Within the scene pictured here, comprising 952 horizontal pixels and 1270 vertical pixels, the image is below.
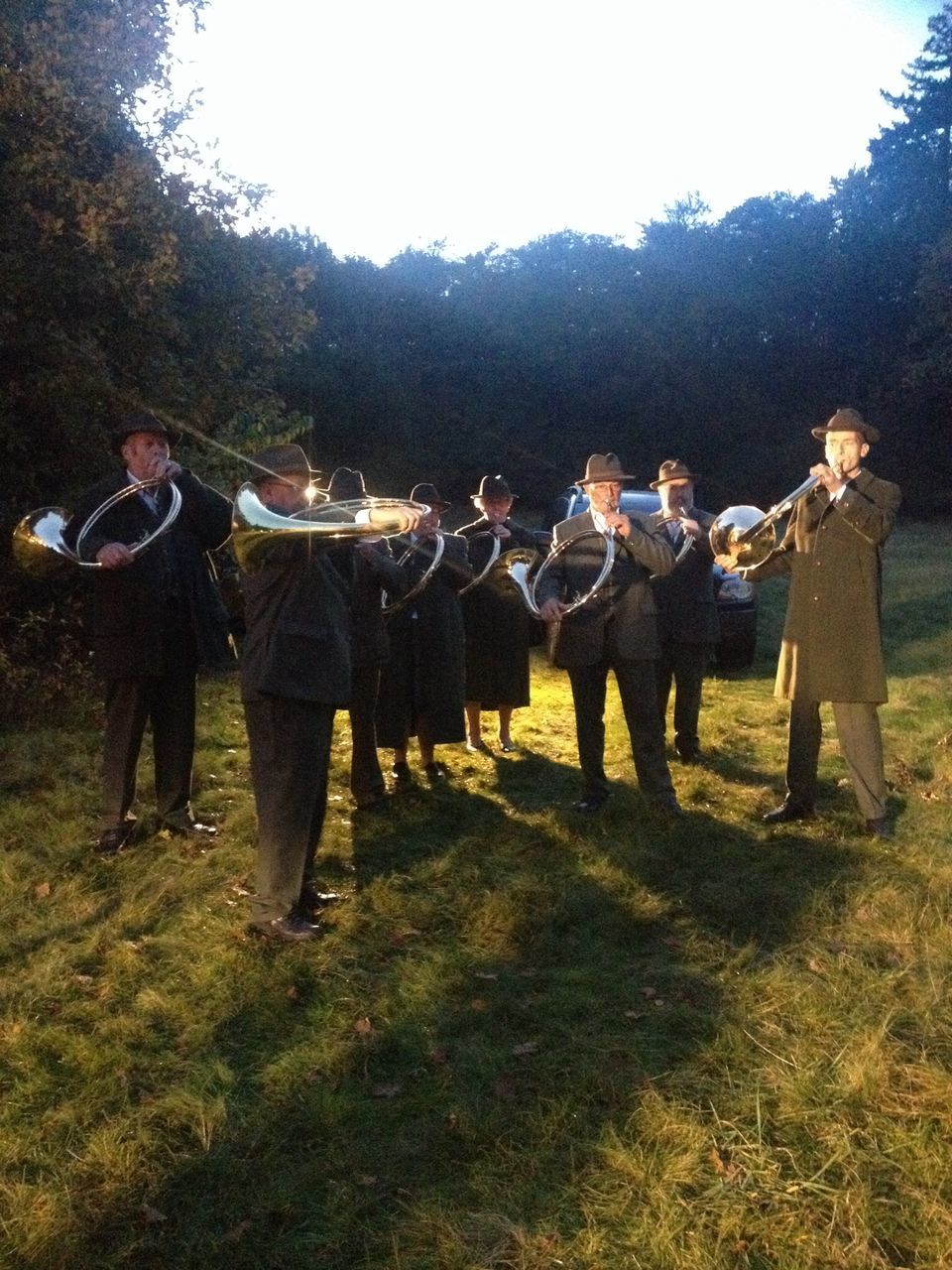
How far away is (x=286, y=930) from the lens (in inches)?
197

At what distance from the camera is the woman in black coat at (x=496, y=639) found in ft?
28.5

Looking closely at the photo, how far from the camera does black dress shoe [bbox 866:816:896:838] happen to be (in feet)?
20.4

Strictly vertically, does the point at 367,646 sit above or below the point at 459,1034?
above

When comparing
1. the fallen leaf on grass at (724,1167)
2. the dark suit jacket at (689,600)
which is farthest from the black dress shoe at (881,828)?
the fallen leaf on grass at (724,1167)

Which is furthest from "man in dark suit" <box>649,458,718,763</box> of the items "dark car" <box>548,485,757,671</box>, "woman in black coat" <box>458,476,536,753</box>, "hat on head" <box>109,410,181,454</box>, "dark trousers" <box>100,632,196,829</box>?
"hat on head" <box>109,410,181,454</box>

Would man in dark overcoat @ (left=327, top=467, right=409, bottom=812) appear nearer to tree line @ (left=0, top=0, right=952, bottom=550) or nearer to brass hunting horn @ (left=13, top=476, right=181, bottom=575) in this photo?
brass hunting horn @ (left=13, top=476, right=181, bottom=575)

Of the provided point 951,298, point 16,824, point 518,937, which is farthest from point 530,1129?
point 951,298

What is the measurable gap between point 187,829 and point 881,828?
387cm

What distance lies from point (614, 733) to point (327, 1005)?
5.14 metres

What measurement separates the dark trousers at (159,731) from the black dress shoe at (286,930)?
1.63m

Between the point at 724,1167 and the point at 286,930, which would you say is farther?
the point at 286,930

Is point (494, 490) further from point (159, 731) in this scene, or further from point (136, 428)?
point (159, 731)

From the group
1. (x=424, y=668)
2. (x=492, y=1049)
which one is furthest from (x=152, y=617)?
(x=492, y=1049)

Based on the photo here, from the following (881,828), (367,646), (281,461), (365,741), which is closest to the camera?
(281,461)
